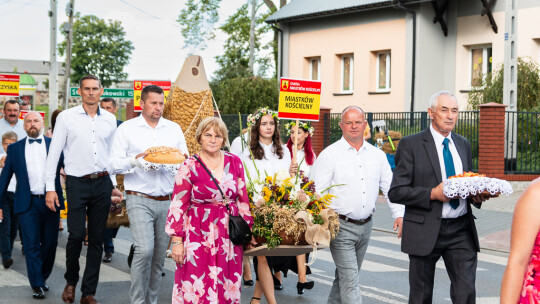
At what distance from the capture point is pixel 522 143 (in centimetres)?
2073

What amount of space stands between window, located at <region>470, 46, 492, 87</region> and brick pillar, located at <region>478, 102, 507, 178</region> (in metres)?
8.54

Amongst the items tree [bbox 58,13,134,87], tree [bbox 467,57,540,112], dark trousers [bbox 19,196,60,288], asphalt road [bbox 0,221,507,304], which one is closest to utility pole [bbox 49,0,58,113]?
tree [bbox 467,57,540,112]

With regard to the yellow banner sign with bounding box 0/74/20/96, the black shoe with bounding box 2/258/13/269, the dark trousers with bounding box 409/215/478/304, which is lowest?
the black shoe with bounding box 2/258/13/269

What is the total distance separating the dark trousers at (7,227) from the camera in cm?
1025

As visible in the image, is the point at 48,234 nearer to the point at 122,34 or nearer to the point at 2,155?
the point at 2,155

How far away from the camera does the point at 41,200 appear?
881 centimetres

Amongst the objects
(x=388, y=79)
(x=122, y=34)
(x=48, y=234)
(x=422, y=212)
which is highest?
(x=122, y=34)

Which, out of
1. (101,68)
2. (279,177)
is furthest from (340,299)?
(101,68)

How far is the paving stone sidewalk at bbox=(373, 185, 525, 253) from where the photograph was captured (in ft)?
44.8

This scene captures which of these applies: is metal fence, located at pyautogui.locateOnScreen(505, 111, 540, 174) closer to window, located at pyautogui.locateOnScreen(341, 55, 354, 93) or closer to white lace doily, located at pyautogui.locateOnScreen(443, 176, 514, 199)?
window, located at pyautogui.locateOnScreen(341, 55, 354, 93)

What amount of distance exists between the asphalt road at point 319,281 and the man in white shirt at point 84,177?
0.54 m

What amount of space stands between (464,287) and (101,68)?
105 metres

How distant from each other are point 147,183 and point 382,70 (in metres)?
25.9

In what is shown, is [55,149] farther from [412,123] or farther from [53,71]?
[53,71]
